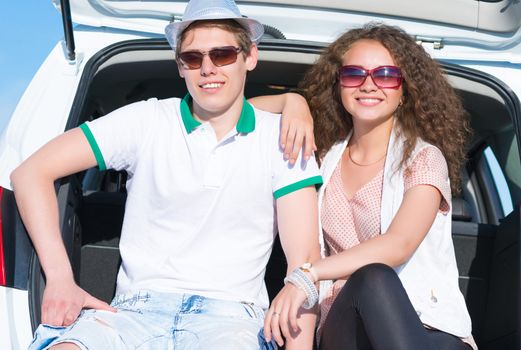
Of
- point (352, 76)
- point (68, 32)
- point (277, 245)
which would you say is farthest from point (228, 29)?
point (277, 245)

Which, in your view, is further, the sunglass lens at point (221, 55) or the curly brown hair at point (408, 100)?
the curly brown hair at point (408, 100)

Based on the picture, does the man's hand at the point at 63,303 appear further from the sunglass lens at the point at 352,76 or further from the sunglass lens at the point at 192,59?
the sunglass lens at the point at 352,76

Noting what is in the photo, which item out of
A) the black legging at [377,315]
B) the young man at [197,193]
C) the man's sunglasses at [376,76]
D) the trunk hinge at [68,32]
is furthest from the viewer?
the trunk hinge at [68,32]

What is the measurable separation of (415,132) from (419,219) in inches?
14.3

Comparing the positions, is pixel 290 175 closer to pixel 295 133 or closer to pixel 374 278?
pixel 295 133

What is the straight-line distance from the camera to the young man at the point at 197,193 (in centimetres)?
196

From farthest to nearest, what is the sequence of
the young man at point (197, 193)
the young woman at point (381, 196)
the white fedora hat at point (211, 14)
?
the white fedora hat at point (211, 14) → the young man at point (197, 193) → the young woman at point (381, 196)

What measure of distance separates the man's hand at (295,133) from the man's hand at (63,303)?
0.70 metres

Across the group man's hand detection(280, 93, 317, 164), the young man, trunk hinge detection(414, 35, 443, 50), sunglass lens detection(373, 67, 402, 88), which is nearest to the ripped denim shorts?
the young man

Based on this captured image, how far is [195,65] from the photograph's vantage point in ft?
6.86

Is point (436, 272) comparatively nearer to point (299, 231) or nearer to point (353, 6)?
point (299, 231)

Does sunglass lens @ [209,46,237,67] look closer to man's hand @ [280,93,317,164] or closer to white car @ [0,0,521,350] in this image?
man's hand @ [280,93,317,164]

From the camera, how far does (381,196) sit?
84.8 inches

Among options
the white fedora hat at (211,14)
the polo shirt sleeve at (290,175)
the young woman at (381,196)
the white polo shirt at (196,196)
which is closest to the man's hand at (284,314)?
the young woman at (381,196)
